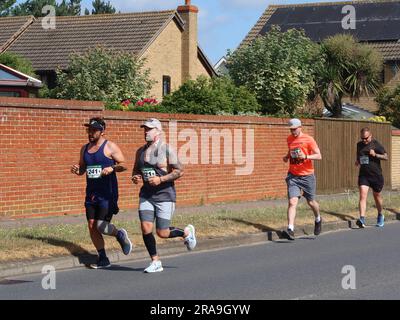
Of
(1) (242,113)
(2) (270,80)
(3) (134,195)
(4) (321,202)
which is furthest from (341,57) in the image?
(3) (134,195)

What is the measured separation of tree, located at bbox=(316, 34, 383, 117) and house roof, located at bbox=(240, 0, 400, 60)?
10811 millimetres

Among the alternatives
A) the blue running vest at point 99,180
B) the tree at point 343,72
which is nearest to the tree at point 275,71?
the tree at point 343,72

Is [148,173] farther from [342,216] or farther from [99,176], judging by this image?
[342,216]

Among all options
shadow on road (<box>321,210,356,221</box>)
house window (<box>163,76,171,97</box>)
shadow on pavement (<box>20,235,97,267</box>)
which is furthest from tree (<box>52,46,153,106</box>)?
shadow on pavement (<box>20,235,97,267</box>)

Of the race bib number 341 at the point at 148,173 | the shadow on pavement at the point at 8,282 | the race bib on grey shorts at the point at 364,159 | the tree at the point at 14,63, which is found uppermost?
the tree at the point at 14,63

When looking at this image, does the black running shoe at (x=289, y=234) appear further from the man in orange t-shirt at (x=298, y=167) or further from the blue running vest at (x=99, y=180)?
the blue running vest at (x=99, y=180)

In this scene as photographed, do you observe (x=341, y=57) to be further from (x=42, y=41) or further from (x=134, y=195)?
(x=134, y=195)

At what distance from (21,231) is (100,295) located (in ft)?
13.6

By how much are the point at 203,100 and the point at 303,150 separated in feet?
25.1

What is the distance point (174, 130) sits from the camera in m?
18.6

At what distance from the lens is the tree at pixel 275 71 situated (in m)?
28.0

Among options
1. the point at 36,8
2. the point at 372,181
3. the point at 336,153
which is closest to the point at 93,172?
the point at 372,181

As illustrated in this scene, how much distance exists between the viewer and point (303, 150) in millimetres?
14438

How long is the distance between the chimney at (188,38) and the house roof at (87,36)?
532mm
